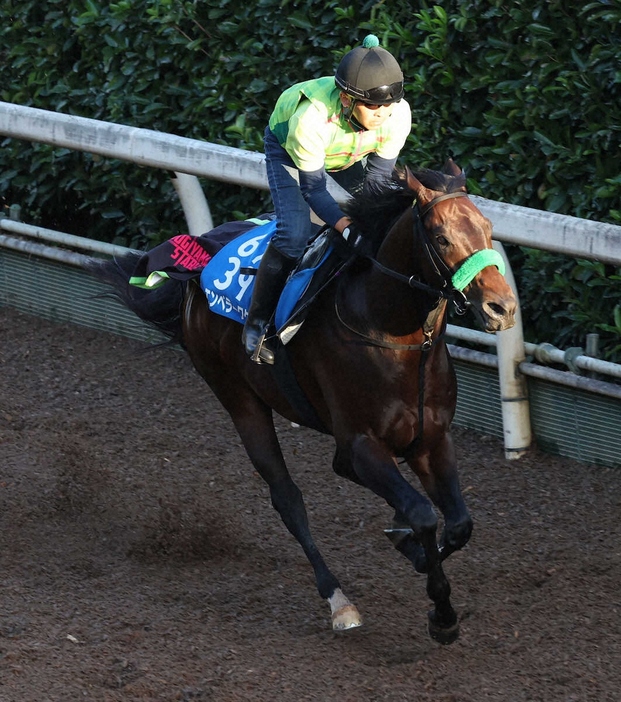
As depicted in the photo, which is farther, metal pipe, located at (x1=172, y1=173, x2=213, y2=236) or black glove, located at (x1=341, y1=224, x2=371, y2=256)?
metal pipe, located at (x1=172, y1=173, x2=213, y2=236)

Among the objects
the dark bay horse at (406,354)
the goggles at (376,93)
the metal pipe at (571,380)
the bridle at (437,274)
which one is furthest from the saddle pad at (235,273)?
the metal pipe at (571,380)

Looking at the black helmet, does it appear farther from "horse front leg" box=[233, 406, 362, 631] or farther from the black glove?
"horse front leg" box=[233, 406, 362, 631]

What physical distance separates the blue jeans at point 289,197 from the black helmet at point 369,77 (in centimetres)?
61

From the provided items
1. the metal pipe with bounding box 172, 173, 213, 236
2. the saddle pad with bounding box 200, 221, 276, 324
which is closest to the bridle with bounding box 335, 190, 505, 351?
the saddle pad with bounding box 200, 221, 276, 324

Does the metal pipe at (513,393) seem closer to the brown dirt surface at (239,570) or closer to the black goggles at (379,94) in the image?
the brown dirt surface at (239,570)

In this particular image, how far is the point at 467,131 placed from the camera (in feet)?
20.2

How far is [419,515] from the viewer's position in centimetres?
436

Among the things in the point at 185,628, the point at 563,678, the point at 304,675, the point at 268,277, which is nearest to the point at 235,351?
the point at 268,277

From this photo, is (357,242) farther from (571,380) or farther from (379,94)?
(571,380)

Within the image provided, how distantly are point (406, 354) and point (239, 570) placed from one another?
147cm

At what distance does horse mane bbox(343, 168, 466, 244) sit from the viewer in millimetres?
4301

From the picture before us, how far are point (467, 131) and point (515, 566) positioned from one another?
2252 millimetres

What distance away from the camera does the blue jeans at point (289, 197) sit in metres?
4.86

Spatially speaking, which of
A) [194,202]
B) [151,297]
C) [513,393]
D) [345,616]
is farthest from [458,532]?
[194,202]
